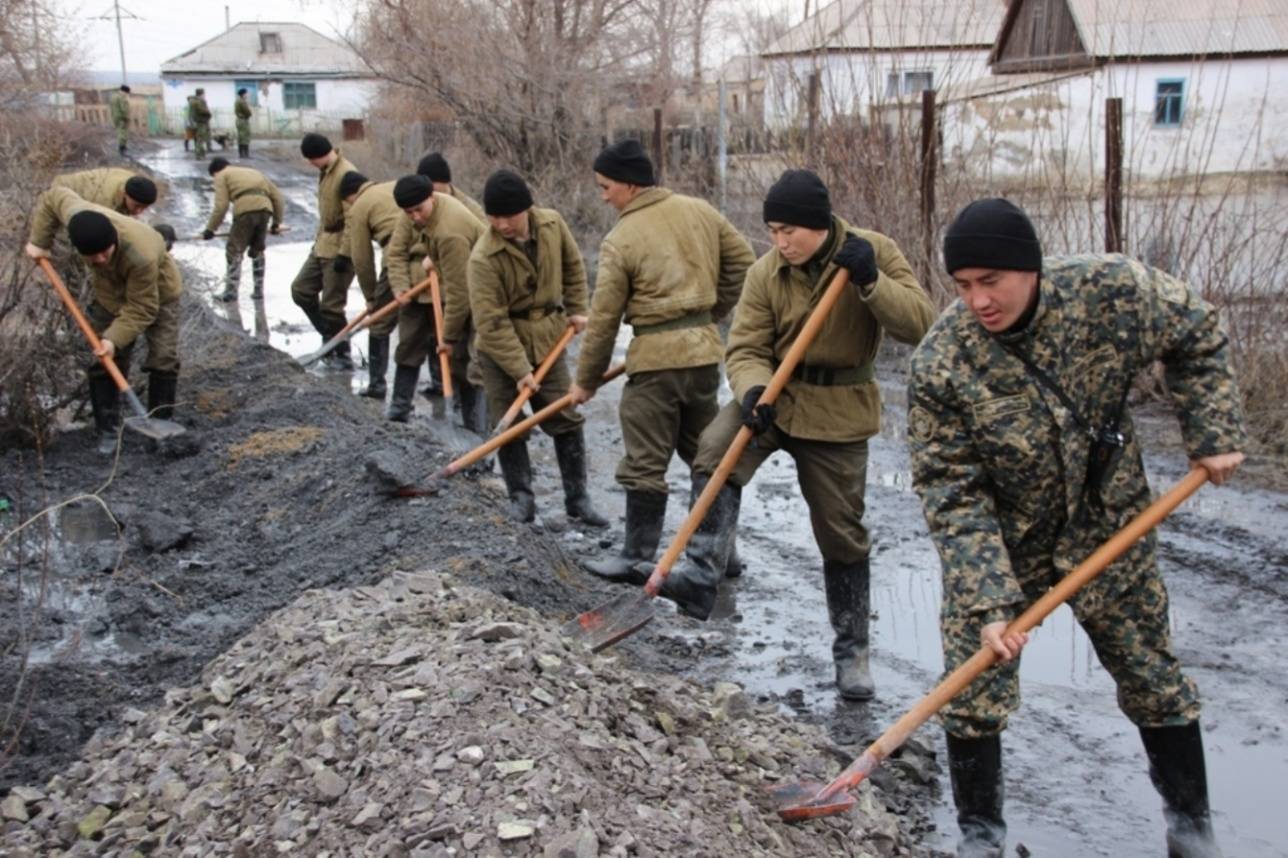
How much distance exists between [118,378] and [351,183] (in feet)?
11.1

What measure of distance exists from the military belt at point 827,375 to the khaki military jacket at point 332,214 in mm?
7545

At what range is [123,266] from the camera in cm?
879

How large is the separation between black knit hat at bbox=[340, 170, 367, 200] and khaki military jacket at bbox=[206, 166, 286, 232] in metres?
3.27

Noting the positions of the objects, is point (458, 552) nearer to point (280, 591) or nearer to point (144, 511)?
point (280, 591)

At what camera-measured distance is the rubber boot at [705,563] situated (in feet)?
17.6

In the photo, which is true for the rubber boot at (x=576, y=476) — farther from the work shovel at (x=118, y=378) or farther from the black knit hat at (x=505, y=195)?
the work shovel at (x=118, y=378)

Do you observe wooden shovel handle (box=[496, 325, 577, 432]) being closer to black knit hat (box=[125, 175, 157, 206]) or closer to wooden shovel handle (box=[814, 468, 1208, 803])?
black knit hat (box=[125, 175, 157, 206])

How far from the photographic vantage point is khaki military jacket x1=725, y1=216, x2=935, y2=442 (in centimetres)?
488

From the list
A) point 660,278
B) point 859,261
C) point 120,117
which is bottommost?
point 660,278

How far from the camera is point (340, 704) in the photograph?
12.6 ft

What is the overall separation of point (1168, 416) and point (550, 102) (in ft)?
44.0

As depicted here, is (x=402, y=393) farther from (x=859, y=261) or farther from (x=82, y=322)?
(x=859, y=261)

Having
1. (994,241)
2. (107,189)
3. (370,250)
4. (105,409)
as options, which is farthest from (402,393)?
(994,241)

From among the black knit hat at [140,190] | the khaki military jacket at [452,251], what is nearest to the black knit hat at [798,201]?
the khaki military jacket at [452,251]
